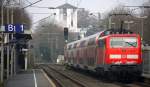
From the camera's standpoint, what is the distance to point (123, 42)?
33.7m

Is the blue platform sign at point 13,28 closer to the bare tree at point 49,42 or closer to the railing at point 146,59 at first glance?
the railing at point 146,59

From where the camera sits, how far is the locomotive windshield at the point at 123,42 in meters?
33.5

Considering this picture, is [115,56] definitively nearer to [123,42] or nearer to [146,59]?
[123,42]

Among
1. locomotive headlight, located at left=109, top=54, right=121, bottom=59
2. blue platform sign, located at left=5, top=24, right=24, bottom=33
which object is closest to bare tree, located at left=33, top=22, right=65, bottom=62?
locomotive headlight, located at left=109, top=54, right=121, bottom=59

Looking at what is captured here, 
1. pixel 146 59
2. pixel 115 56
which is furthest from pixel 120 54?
pixel 146 59

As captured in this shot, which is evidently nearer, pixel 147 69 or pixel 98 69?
pixel 147 69

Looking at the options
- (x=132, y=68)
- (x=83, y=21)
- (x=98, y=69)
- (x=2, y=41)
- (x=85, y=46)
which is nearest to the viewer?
(x=2, y=41)

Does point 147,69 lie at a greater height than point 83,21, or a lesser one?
lesser

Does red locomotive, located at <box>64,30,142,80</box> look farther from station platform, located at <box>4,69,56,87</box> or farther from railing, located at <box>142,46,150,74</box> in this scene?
station platform, located at <box>4,69,56,87</box>

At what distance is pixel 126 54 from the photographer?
33.3 m

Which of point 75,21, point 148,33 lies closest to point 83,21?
point 75,21

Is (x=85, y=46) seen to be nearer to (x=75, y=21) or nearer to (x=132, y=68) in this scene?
(x=132, y=68)

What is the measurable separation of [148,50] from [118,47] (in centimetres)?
195

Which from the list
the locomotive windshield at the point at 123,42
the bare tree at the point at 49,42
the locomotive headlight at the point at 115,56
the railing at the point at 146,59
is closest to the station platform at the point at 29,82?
the locomotive headlight at the point at 115,56
